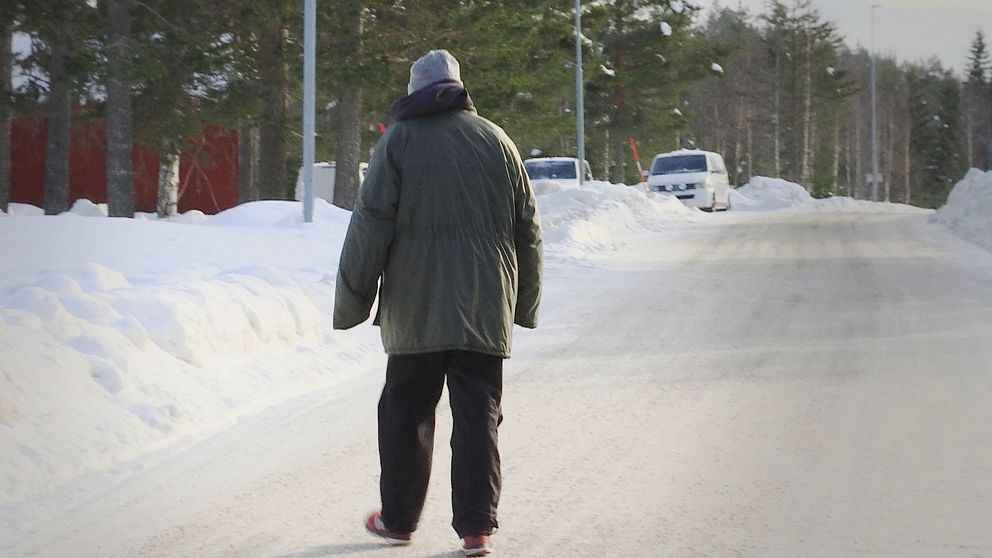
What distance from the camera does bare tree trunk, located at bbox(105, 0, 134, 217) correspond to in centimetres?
2264

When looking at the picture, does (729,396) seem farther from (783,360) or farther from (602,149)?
(602,149)

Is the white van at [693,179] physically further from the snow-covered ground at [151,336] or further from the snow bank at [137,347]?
the snow bank at [137,347]

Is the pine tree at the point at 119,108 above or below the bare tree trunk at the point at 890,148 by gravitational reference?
below

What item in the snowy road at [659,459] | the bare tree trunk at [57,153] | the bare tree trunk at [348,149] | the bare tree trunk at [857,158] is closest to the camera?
the snowy road at [659,459]

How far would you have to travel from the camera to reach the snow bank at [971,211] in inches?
907

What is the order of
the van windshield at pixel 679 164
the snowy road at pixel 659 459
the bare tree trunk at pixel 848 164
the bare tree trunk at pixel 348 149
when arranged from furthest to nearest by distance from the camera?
the bare tree trunk at pixel 848 164 < the van windshield at pixel 679 164 < the bare tree trunk at pixel 348 149 < the snowy road at pixel 659 459

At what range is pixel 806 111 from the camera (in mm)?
67812

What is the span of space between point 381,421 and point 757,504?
177 centimetres

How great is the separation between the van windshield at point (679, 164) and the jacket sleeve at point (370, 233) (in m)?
32.5

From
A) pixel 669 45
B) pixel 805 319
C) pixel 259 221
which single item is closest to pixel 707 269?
pixel 805 319


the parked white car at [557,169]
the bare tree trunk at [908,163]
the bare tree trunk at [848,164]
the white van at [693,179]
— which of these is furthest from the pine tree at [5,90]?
the bare tree trunk at [908,163]

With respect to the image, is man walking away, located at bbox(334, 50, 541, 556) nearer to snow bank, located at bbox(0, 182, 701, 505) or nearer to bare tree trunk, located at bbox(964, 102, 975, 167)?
snow bank, located at bbox(0, 182, 701, 505)

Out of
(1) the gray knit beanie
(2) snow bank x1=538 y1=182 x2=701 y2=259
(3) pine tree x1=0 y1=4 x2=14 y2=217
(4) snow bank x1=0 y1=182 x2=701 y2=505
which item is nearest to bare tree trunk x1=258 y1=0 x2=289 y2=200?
(3) pine tree x1=0 y1=4 x2=14 y2=217

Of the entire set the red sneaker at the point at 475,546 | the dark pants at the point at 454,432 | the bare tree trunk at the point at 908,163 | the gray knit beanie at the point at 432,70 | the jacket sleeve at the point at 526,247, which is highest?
the bare tree trunk at the point at 908,163
